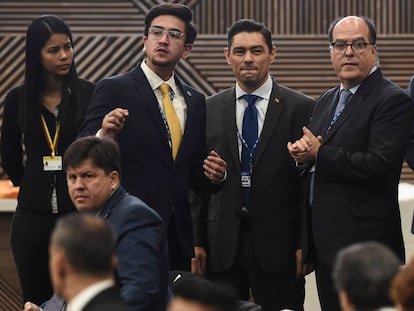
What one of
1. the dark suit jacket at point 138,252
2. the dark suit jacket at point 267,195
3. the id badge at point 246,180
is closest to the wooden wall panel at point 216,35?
the dark suit jacket at point 267,195

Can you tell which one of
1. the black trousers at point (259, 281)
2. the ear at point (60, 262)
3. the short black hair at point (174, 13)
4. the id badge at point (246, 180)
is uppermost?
the short black hair at point (174, 13)

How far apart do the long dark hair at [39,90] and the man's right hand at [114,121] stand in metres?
0.54

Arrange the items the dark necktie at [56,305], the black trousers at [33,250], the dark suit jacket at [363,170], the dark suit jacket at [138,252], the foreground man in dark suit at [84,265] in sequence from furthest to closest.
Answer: the black trousers at [33,250]
the dark suit jacket at [363,170]
the dark necktie at [56,305]
the dark suit jacket at [138,252]
the foreground man in dark suit at [84,265]

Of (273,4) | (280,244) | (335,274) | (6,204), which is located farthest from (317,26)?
(335,274)

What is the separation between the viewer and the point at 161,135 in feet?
14.7

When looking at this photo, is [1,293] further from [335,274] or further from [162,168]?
[335,274]

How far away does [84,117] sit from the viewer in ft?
15.1

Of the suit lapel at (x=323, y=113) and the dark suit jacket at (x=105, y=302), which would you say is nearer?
the dark suit jacket at (x=105, y=302)

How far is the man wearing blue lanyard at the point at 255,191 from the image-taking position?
4707mm

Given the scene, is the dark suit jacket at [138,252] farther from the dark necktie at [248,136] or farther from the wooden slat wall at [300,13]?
the wooden slat wall at [300,13]

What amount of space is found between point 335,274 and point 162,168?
2123 mm

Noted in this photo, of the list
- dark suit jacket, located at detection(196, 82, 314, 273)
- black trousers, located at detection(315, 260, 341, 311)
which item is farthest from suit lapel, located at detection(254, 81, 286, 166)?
black trousers, located at detection(315, 260, 341, 311)

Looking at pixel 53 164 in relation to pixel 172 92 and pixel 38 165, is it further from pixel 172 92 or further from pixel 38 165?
pixel 172 92

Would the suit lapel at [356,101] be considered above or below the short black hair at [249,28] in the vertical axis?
below
